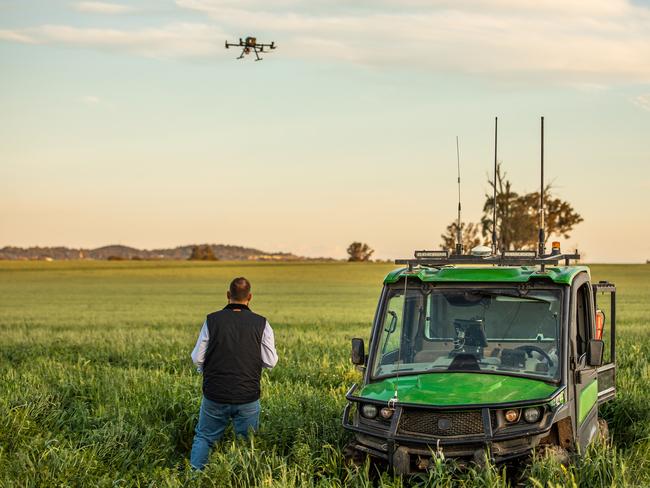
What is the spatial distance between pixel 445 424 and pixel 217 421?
9.21 ft

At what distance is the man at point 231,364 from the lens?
9531 millimetres

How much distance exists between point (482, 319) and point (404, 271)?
2.68 feet

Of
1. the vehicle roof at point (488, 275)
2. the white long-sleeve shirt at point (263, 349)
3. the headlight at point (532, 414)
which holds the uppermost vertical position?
the vehicle roof at point (488, 275)

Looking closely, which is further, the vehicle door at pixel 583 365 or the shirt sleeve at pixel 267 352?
the shirt sleeve at pixel 267 352

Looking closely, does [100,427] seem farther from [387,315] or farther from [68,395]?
[387,315]

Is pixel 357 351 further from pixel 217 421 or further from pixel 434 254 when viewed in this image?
pixel 217 421

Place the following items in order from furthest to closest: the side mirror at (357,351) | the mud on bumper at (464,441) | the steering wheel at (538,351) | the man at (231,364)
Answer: the man at (231,364) < the side mirror at (357,351) < the steering wheel at (538,351) < the mud on bumper at (464,441)

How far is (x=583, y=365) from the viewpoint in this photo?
8.63 metres

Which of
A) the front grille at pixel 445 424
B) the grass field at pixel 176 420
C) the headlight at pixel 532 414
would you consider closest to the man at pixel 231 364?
the grass field at pixel 176 420

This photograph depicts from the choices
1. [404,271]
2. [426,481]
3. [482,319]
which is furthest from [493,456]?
[404,271]

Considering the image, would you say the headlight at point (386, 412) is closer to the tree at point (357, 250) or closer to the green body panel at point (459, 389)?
the green body panel at point (459, 389)

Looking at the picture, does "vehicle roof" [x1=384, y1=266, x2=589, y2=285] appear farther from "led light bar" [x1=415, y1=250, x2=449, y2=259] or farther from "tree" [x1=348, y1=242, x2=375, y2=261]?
"tree" [x1=348, y1=242, x2=375, y2=261]

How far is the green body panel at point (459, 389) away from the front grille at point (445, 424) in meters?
0.11

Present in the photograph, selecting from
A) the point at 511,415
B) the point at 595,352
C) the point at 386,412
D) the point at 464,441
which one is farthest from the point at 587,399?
the point at 386,412
